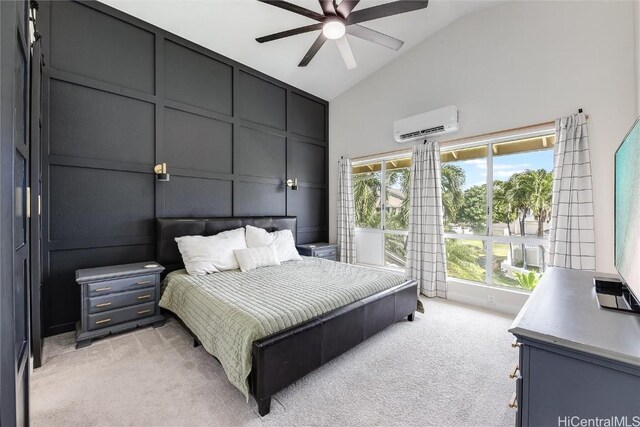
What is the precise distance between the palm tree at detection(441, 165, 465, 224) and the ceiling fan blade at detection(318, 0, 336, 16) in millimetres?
2609

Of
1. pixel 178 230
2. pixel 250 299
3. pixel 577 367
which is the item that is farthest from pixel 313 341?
pixel 178 230

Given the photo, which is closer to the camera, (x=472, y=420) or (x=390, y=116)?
(x=472, y=420)

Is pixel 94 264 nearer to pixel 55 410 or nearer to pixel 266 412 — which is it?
pixel 55 410

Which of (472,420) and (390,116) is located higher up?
(390,116)

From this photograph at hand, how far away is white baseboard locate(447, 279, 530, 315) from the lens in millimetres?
3207

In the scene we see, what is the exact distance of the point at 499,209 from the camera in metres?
3.46

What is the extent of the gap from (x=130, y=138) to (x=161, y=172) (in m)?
0.48

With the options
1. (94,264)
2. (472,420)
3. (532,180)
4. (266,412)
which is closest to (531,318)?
(472,420)

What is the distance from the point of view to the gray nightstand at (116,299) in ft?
7.84

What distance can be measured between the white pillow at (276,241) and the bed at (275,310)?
317 millimetres

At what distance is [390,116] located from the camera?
4328 mm

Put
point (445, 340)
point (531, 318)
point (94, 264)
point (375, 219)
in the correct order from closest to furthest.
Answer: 1. point (531, 318)
2. point (445, 340)
3. point (94, 264)
4. point (375, 219)

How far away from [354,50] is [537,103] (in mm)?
2504

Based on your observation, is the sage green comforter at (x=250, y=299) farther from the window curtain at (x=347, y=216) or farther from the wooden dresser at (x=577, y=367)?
the window curtain at (x=347, y=216)
